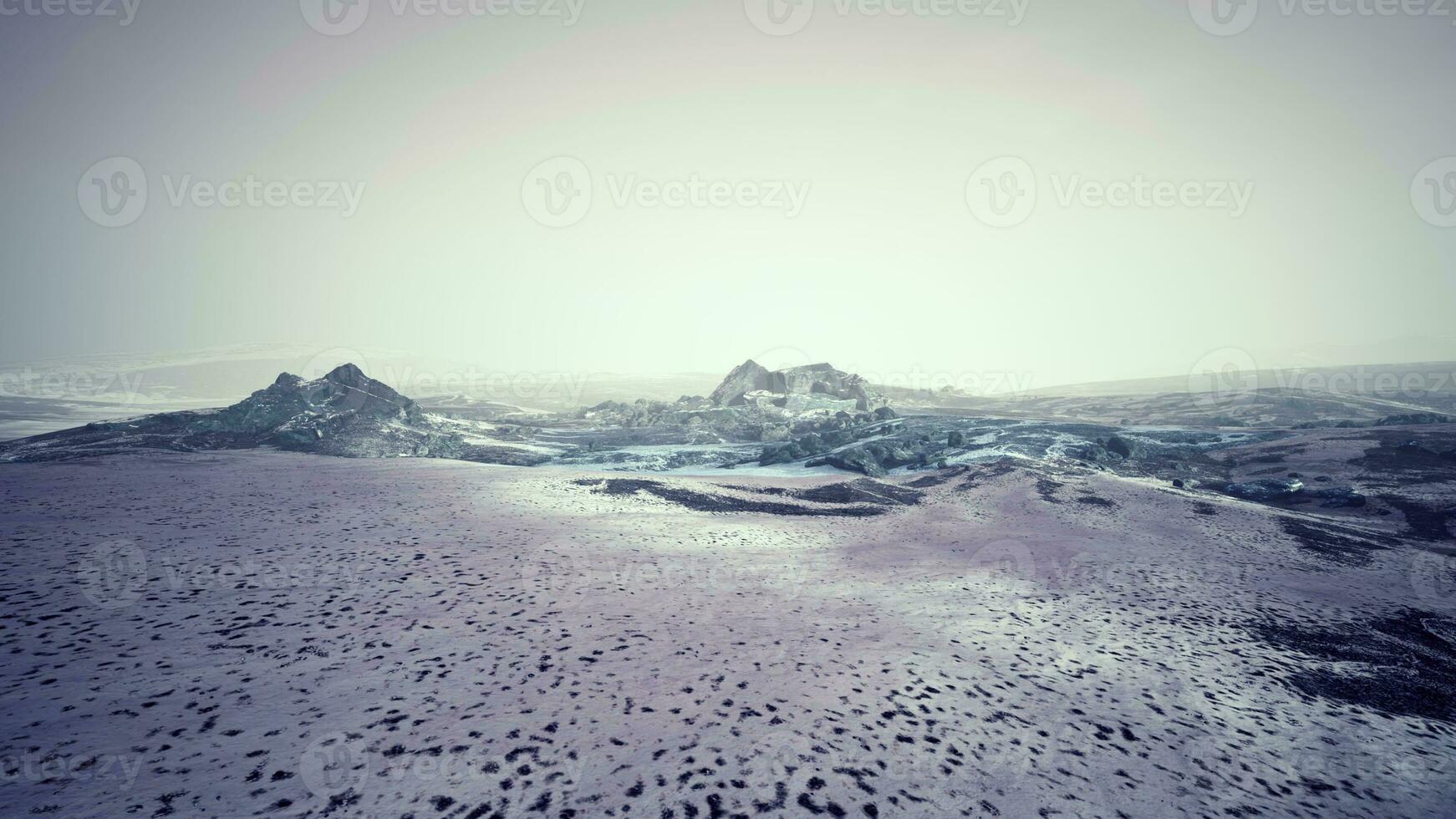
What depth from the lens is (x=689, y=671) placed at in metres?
9.68

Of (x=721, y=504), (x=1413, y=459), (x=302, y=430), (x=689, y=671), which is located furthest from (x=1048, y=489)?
(x=302, y=430)

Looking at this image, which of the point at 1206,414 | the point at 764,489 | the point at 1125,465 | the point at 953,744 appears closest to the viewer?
the point at 953,744

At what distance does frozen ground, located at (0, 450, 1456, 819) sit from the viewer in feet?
22.0

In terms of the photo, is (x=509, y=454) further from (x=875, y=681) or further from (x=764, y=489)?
(x=875, y=681)

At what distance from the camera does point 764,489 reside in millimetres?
29562

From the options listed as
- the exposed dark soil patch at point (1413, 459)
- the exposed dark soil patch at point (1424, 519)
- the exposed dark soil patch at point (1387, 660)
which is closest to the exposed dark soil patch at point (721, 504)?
the exposed dark soil patch at point (1387, 660)

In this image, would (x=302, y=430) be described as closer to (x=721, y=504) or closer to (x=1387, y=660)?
(x=721, y=504)

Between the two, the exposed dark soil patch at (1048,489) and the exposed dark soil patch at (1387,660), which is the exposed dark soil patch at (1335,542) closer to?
the exposed dark soil patch at (1387,660)

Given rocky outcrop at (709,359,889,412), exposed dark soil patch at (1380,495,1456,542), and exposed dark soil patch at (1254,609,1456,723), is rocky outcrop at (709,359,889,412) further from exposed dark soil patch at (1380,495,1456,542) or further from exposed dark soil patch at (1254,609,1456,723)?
exposed dark soil patch at (1254,609,1456,723)

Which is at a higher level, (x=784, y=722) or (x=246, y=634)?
(x=246, y=634)

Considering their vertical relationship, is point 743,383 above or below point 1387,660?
above

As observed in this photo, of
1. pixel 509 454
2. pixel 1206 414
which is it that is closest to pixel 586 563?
pixel 509 454

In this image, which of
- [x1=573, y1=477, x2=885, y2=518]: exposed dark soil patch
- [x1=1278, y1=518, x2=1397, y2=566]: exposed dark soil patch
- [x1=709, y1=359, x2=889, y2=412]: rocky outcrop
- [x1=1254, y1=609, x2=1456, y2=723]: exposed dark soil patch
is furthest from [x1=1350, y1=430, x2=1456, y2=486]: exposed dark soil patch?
[x1=709, y1=359, x2=889, y2=412]: rocky outcrop

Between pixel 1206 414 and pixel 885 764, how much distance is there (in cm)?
9477
